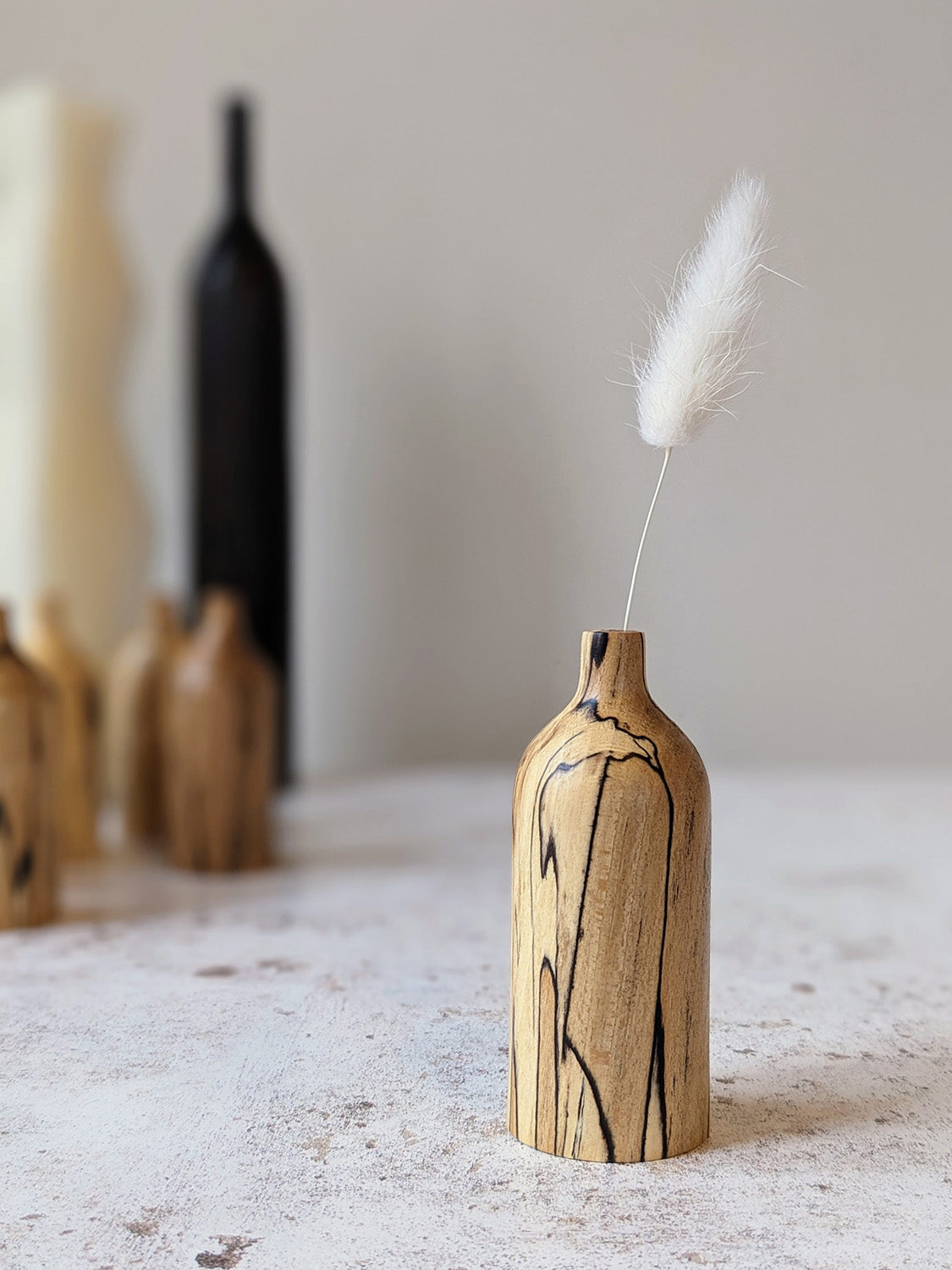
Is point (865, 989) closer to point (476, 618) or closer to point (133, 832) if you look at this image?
point (133, 832)

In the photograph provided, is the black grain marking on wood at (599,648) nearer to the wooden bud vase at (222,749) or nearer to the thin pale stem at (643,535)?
the thin pale stem at (643,535)

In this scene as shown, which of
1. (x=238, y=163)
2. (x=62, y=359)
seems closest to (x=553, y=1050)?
(x=238, y=163)

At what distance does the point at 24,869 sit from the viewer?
50.7 inches

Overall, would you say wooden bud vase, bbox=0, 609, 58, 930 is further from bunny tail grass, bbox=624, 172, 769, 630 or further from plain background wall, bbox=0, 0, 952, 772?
bunny tail grass, bbox=624, 172, 769, 630

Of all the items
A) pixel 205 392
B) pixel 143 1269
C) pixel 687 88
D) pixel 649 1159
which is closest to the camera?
pixel 143 1269

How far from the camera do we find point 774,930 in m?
1.31

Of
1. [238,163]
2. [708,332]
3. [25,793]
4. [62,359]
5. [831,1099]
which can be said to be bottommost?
[831,1099]

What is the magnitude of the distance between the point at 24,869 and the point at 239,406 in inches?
42.3

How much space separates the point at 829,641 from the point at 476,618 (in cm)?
95

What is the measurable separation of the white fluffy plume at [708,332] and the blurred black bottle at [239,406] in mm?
1436

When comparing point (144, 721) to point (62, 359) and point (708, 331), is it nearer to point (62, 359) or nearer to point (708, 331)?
point (62, 359)

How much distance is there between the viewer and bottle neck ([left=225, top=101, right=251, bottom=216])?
210 cm

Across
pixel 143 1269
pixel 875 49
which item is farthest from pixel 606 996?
pixel 875 49

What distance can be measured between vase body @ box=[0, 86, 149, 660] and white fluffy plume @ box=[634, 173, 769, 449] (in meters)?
1.68
